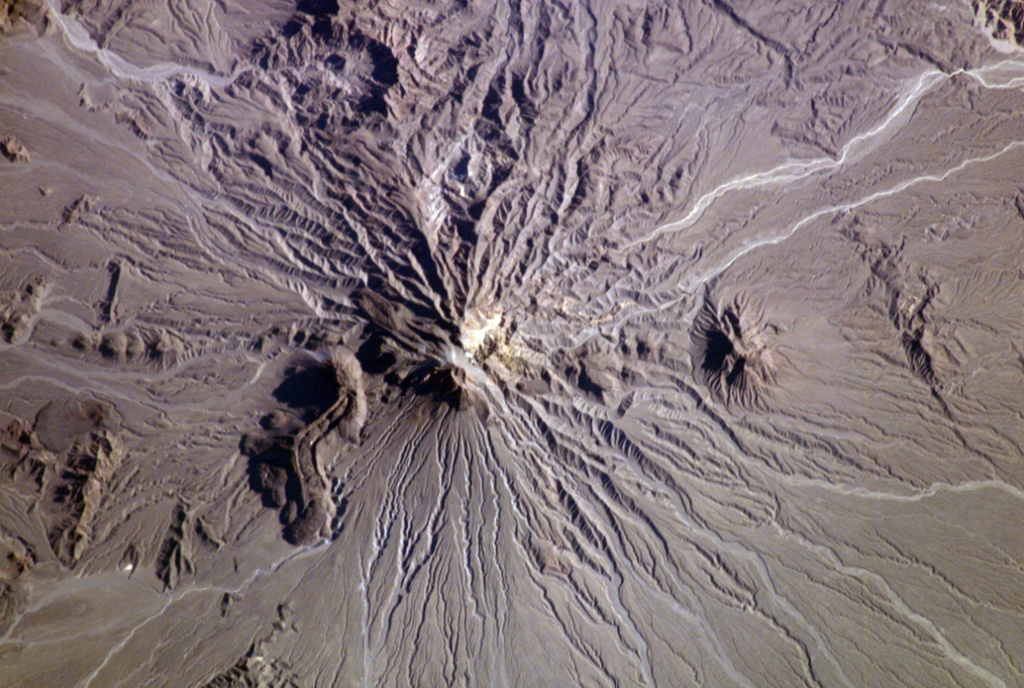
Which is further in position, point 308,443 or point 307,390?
point 307,390

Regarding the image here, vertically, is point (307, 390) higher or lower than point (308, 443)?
higher

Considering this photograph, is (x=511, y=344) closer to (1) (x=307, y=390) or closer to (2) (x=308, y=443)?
(1) (x=307, y=390)

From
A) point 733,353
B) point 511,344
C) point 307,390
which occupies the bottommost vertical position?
point 307,390

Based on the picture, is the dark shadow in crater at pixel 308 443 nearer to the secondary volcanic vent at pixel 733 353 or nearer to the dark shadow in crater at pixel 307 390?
the dark shadow in crater at pixel 307 390

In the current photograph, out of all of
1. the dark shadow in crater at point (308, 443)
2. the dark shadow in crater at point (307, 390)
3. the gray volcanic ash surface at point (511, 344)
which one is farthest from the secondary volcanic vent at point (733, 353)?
the dark shadow in crater at point (307, 390)

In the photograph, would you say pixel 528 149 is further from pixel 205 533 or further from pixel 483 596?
pixel 205 533

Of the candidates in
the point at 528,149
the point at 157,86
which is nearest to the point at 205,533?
the point at 157,86

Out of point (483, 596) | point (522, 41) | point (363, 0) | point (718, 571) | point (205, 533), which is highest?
point (522, 41)

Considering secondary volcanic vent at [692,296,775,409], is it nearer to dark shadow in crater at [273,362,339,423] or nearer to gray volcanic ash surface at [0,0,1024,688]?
gray volcanic ash surface at [0,0,1024,688]

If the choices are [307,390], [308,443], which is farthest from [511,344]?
[308,443]
